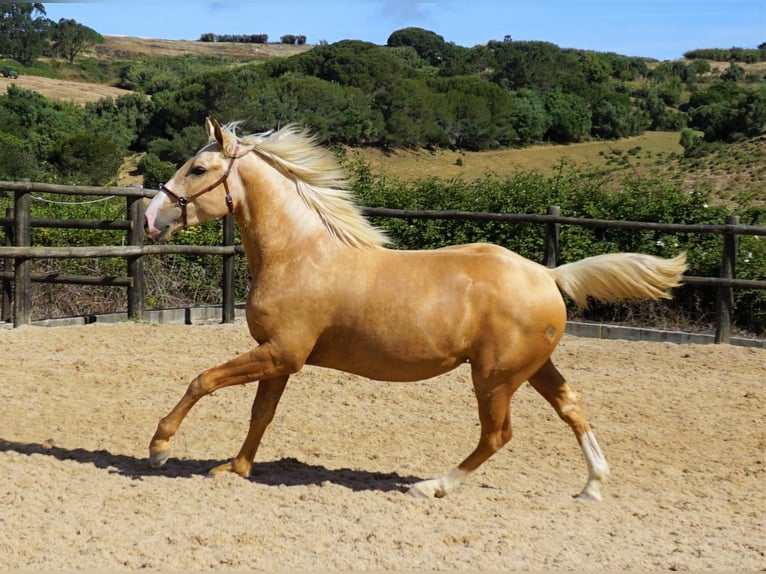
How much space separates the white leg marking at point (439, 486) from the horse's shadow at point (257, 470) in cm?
21

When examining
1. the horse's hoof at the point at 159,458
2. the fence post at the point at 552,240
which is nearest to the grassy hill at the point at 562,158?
Answer: the fence post at the point at 552,240

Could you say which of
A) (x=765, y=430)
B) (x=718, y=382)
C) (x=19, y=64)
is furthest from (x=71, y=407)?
(x=19, y=64)

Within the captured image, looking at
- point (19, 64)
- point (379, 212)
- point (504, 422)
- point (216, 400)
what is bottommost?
point (216, 400)

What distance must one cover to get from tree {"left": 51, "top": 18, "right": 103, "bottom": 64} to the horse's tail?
90.9 metres

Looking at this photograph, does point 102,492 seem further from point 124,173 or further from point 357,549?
point 124,173

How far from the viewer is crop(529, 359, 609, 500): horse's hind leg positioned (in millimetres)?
5191

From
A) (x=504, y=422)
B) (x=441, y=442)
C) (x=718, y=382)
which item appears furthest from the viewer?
(x=718, y=382)

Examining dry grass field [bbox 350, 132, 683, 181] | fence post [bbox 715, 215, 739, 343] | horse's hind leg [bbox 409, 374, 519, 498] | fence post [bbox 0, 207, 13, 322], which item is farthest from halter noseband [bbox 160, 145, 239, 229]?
dry grass field [bbox 350, 132, 683, 181]

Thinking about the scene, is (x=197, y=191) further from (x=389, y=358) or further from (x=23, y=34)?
(x=23, y=34)

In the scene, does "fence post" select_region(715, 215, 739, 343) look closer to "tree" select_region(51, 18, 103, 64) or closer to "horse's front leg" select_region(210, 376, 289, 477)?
"horse's front leg" select_region(210, 376, 289, 477)

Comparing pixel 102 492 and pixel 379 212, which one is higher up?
pixel 379 212

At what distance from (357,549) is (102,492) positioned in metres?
1.53

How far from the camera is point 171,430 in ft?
17.1

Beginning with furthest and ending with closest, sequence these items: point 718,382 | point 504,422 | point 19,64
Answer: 1. point 19,64
2. point 718,382
3. point 504,422
